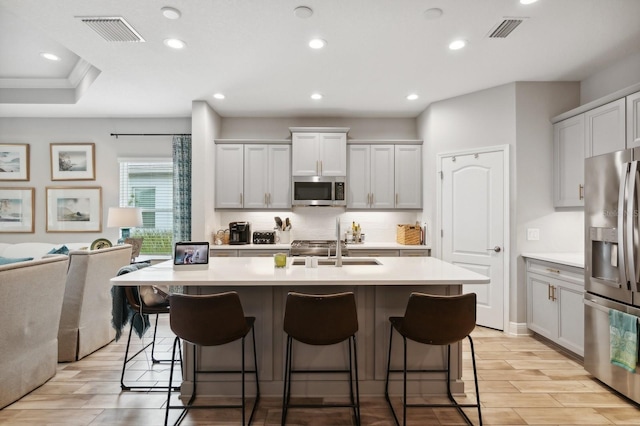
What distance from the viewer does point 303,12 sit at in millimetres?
2416

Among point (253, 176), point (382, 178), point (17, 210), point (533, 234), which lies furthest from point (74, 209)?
point (533, 234)

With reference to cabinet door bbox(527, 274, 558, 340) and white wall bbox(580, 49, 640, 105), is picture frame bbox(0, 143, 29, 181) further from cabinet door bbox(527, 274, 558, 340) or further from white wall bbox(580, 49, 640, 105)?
white wall bbox(580, 49, 640, 105)

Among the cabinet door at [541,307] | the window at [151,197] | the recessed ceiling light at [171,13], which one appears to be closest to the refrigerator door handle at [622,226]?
the cabinet door at [541,307]

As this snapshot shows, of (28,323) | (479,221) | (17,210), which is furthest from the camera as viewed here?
(17,210)

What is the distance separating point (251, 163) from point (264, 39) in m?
2.22

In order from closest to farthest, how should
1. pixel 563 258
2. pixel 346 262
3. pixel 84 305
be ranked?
1. pixel 346 262
2. pixel 84 305
3. pixel 563 258

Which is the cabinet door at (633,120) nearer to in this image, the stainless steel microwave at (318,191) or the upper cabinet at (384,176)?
the upper cabinet at (384,176)

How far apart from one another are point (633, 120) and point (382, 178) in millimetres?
2728

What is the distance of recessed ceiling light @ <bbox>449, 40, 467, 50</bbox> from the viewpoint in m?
2.86

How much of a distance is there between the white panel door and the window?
4.10 metres

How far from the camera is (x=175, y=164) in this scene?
16.1 feet

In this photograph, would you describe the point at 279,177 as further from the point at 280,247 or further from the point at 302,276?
the point at 302,276

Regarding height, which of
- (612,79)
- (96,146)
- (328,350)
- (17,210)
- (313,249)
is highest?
(612,79)

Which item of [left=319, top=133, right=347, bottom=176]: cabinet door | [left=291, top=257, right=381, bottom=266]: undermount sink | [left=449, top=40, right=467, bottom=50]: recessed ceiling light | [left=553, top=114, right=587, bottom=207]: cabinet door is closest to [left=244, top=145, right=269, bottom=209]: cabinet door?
[left=319, top=133, right=347, bottom=176]: cabinet door
